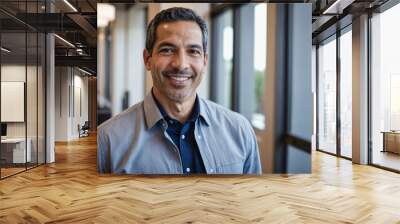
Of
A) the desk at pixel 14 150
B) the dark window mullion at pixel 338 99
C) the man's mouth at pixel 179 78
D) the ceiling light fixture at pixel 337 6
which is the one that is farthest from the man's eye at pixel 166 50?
the dark window mullion at pixel 338 99

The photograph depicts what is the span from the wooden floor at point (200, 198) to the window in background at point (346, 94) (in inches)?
81.4

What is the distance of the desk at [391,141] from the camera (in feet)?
22.9

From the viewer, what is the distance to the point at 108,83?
5.66 meters

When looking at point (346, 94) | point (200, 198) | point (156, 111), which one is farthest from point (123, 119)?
point (346, 94)

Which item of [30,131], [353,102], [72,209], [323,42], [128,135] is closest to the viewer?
[72,209]

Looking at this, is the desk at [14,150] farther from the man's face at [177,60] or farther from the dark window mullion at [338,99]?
the dark window mullion at [338,99]

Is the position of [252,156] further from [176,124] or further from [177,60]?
[177,60]

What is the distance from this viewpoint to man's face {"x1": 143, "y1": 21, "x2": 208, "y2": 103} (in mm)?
5266

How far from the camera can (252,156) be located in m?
5.72

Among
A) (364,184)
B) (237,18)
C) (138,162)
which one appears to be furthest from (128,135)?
(364,184)

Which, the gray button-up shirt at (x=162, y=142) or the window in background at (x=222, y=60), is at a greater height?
the window in background at (x=222, y=60)

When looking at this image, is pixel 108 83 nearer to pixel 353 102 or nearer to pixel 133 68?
pixel 133 68

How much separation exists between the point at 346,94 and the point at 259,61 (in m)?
3.92

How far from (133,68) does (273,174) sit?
2.77 meters
